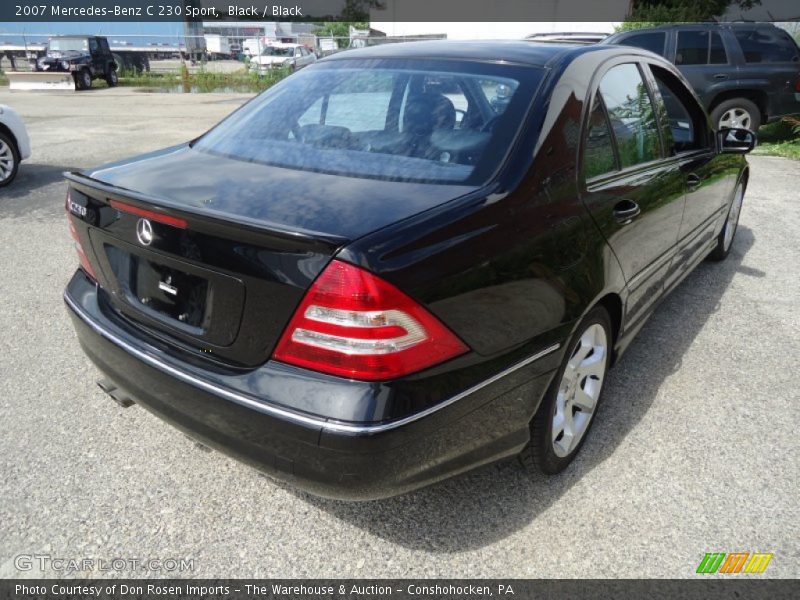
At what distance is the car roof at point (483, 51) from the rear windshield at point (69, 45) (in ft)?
84.2

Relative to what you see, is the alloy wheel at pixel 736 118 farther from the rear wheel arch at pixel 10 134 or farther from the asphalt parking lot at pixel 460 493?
the rear wheel arch at pixel 10 134

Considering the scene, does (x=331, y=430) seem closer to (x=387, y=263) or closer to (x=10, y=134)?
(x=387, y=263)

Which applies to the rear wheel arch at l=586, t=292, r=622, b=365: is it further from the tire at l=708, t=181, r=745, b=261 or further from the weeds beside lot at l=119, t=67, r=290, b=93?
the weeds beside lot at l=119, t=67, r=290, b=93

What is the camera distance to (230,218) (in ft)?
5.80

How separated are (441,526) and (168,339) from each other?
119 centimetres

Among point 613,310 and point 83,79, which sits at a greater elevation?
point 83,79

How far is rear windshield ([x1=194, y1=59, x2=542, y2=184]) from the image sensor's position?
7.18 feet

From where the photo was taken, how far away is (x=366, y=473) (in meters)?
1.73

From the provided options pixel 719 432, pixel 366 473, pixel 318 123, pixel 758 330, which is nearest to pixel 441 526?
pixel 366 473

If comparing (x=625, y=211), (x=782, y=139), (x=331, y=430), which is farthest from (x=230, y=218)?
(x=782, y=139)

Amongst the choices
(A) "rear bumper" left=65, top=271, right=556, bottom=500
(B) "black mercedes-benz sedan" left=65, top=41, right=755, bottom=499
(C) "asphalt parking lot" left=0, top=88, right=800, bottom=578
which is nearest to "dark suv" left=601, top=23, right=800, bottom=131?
(C) "asphalt parking lot" left=0, top=88, right=800, bottom=578

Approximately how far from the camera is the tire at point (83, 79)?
22.5 meters

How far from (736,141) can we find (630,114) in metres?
1.59

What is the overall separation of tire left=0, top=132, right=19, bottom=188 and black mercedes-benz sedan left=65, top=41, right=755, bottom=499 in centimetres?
592
